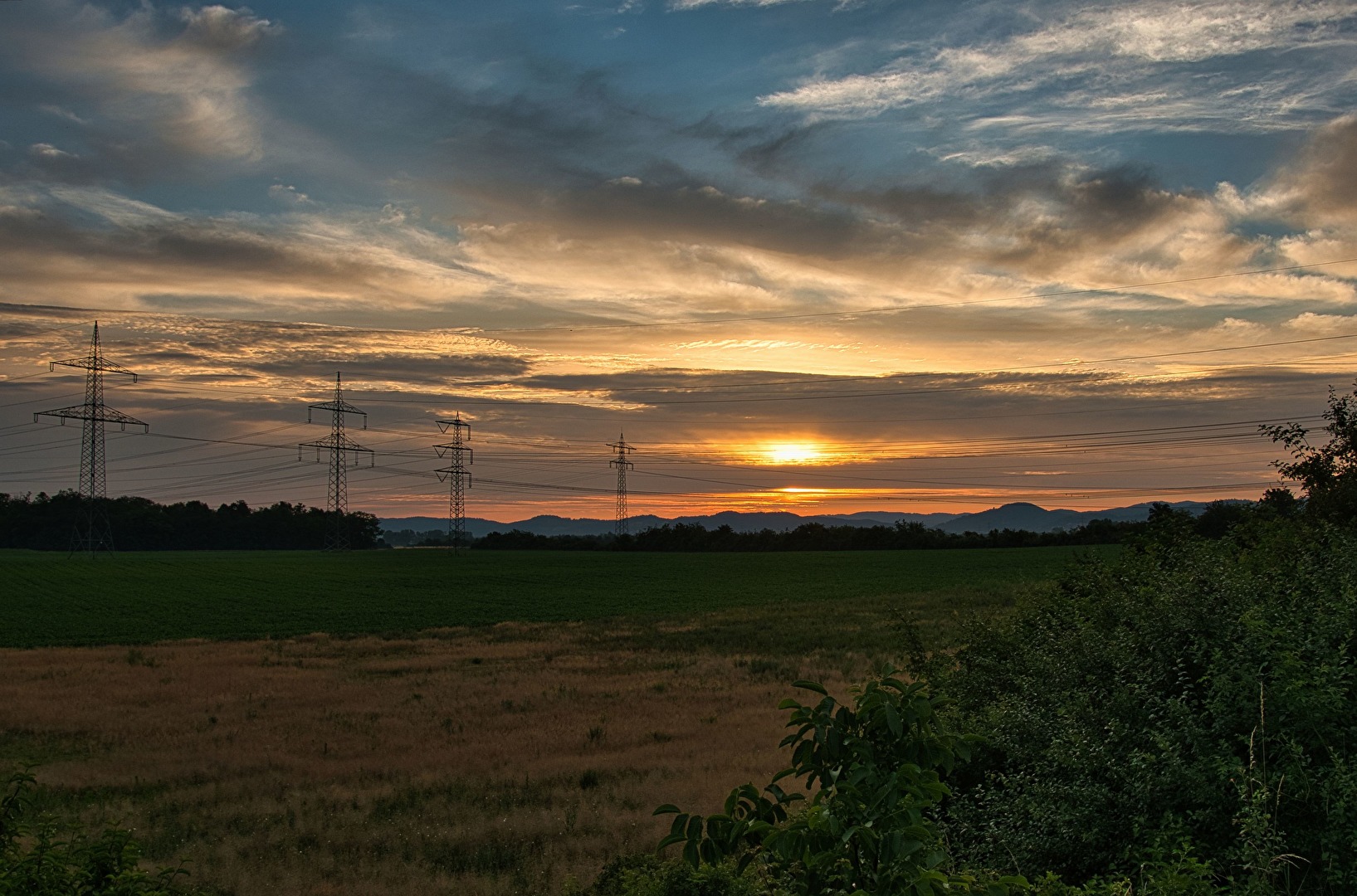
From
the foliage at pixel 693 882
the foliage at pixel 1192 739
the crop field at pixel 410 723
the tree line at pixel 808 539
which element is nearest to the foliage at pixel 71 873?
the crop field at pixel 410 723

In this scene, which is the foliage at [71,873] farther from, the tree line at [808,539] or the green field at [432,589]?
the tree line at [808,539]

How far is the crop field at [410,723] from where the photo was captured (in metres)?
13.4

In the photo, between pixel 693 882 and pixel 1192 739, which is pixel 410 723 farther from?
pixel 1192 739

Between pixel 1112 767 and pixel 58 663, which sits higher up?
pixel 1112 767

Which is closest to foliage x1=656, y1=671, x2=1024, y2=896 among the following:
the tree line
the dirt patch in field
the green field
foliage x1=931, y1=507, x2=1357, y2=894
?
foliage x1=931, y1=507, x2=1357, y2=894

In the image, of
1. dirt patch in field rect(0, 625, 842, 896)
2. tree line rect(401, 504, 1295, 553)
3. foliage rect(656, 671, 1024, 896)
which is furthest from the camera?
tree line rect(401, 504, 1295, 553)

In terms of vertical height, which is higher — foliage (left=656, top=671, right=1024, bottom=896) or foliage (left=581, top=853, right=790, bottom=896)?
foliage (left=656, top=671, right=1024, bottom=896)

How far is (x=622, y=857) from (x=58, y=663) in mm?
32667

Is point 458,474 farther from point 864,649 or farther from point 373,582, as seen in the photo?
point 864,649

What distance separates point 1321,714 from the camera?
26.6ft

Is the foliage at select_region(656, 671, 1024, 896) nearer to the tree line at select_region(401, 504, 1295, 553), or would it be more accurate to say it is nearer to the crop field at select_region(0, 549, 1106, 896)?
the crop field at select_region(0, 549, 1106, 896)

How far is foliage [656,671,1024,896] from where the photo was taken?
14.6 ft

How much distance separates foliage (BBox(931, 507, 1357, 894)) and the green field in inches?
350

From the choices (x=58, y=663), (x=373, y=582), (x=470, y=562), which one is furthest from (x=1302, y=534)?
(x=470, y=562)
